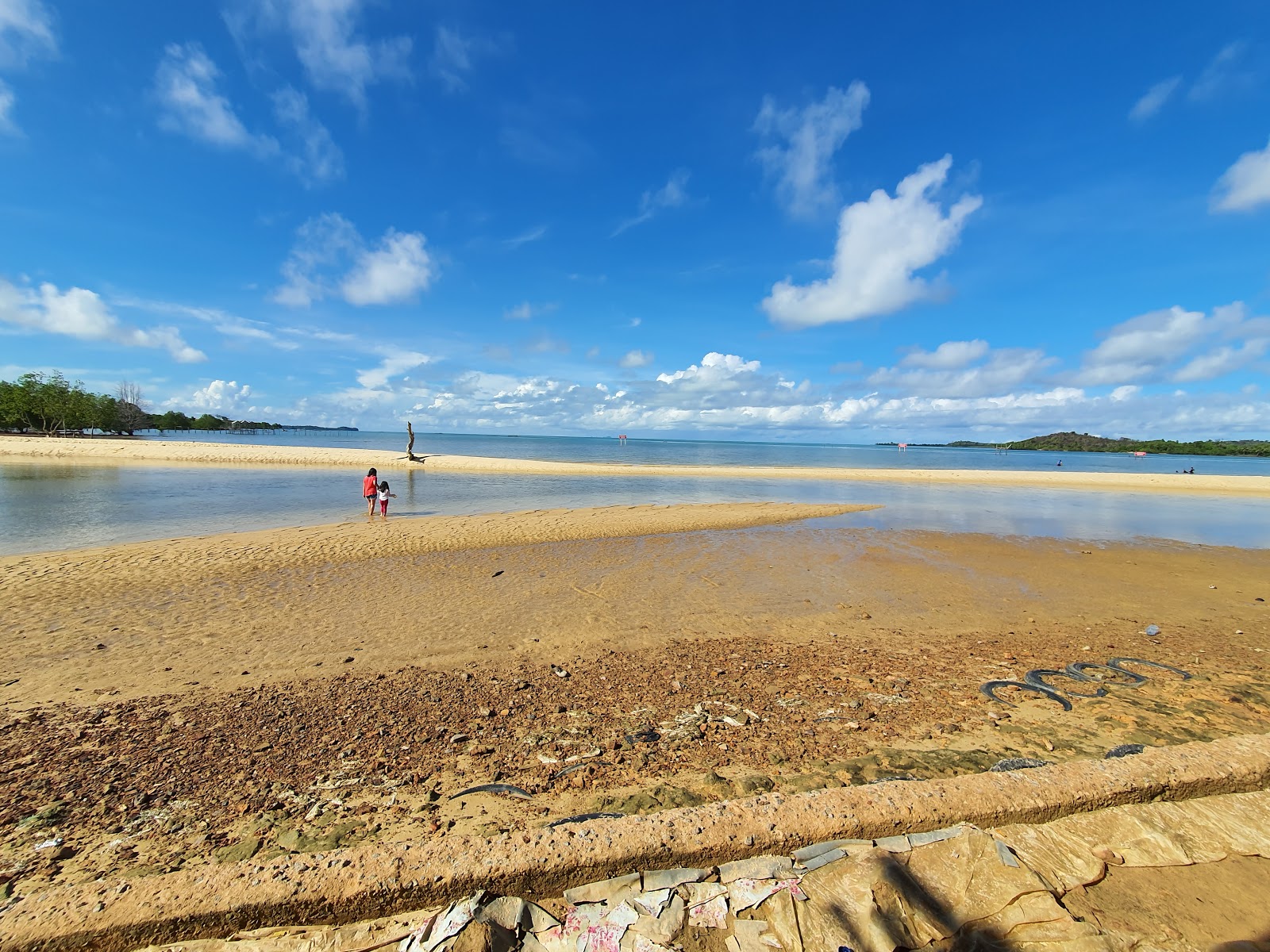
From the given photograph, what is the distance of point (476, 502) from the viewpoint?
22422 mm

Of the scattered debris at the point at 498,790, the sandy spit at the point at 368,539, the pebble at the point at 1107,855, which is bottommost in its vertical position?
the sandy spit at the point at 368,539

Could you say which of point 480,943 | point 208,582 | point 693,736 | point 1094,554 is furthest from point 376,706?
point 1094,554

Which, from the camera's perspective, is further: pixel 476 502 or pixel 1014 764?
pixel 476 502

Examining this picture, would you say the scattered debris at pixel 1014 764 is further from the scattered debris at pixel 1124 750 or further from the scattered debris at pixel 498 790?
A: the scattered debris at pixel 498 790

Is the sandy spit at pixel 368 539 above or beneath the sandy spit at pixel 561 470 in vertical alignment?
beneath

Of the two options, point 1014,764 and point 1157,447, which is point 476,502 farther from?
point 1157,447

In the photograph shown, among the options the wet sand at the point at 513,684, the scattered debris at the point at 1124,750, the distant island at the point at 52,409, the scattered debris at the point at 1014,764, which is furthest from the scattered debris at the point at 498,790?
the distant island at the point at 52,409

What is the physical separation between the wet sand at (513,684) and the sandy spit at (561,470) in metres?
28.7

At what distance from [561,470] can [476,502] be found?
19881 mm

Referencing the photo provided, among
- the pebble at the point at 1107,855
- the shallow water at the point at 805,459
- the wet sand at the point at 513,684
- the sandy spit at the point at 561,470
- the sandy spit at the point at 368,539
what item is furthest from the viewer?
the shallow water at the point at 805,459

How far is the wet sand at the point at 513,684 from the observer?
11.6 ft

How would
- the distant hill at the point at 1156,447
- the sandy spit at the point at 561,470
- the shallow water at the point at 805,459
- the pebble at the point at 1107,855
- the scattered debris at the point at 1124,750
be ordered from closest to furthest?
1. the pebble at the point at 1107,855
2. the scattered debris at the point at 1124,750
3. the sandy spit at the point at 561,470
4. the shallow water at the point at 805,459
5. the distant hill at the point at 1156,447

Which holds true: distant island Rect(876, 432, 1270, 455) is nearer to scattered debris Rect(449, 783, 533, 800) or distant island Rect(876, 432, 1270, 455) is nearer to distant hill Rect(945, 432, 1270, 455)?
distant hill Rect(945, 432, 1270, 455)

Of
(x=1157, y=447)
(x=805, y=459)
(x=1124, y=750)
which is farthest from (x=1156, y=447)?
(x=1124, y=750)
